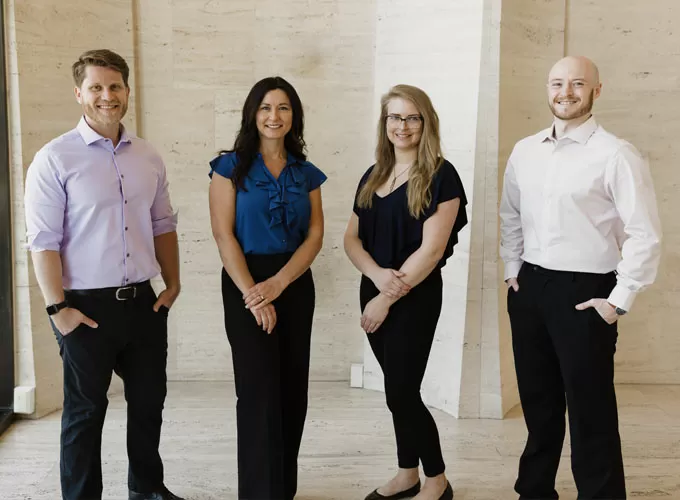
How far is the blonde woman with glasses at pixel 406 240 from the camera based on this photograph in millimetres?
2750

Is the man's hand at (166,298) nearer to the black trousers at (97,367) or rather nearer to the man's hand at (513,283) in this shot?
the black trousers at (97,367)

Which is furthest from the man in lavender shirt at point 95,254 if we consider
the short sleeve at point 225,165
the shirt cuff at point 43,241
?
the short sleeve at point 225,165

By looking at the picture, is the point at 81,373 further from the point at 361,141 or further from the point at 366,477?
the point at 361,141

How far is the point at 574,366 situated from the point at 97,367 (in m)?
1.77

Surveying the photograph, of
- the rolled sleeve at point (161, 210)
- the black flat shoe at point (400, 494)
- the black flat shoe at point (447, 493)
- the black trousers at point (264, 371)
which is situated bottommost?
the black flat shoe at point (400, 494)

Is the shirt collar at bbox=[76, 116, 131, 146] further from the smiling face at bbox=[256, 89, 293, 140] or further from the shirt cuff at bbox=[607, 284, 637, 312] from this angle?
the shirt cuff at bbox=[607, 284, 637, 312]

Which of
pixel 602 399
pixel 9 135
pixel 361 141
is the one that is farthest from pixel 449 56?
pixel 9 135

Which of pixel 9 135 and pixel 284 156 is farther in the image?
pixel 9 135

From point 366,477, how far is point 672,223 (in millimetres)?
2695

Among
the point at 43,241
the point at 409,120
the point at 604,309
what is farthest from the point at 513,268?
the point at 43,241

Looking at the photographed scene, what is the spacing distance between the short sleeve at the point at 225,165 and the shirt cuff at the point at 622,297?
4.83 feet

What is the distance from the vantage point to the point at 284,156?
2.81 m

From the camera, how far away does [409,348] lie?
111 inches

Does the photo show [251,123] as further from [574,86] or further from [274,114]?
[574,86]
